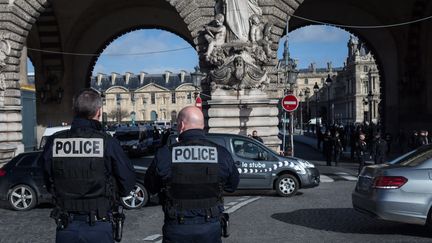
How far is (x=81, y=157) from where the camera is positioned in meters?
4.91

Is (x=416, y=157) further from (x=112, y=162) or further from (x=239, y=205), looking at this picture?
(x=112, y=162)

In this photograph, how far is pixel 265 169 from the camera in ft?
49.6

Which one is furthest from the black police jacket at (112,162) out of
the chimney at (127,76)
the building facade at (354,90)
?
the chimney at (127,76)

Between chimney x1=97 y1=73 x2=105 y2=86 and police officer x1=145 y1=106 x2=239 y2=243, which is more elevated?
chimney x1=97 y1=73 x2=105 y2=86

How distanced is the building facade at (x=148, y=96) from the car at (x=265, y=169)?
372ft

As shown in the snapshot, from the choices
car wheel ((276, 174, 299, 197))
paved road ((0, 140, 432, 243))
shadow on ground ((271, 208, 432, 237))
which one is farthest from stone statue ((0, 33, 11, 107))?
shadow on ground ((271, 208, 432, 237))

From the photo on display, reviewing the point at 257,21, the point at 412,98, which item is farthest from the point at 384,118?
the point at 257,21

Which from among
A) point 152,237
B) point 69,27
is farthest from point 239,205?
point 69,27

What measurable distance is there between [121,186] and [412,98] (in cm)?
2833

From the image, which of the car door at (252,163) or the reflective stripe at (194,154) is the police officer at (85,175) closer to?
the reflective stripe at (194,154)

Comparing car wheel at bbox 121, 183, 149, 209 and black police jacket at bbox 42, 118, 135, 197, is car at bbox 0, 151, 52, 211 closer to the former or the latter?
car wheel at bbox 121, 183, 149, 209

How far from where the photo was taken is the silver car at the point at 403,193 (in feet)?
29.3

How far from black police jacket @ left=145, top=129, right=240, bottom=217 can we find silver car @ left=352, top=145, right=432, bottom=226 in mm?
4444

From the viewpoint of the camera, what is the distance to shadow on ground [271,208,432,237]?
9673mm
